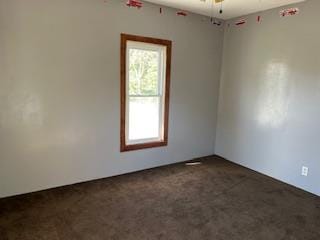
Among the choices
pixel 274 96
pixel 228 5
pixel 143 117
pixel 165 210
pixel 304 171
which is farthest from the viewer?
pixel 143 117

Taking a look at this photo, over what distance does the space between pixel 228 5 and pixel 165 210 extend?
9.59 feet

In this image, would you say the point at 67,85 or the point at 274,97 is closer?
the point at 67,85

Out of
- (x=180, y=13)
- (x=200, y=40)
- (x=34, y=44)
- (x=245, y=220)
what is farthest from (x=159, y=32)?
(x=245, y=220)

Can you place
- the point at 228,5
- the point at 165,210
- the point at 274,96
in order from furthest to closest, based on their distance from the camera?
the point at 274,96
the point at 228,5
the point at 165,210

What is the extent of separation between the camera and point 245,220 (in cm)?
258

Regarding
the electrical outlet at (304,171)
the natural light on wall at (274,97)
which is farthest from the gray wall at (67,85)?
the electrical outlet at (304,171)

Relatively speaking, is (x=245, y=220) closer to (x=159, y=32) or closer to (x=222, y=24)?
(x=159, y=32)

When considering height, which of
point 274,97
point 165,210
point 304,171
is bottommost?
point 165,210

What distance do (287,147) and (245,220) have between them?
1.49 m

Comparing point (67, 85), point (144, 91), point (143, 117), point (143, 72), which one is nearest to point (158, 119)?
point (143, 117)

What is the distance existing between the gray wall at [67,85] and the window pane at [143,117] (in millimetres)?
249

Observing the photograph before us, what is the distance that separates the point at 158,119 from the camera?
3.95 meters

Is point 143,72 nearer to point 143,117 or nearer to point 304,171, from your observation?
point 143,117

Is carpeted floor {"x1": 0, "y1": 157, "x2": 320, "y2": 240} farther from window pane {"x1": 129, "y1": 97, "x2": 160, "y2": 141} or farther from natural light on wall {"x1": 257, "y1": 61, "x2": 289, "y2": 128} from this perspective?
natural light on wall {"x1": 257, "y1": 61, "x2": 289, "y2": 128}
